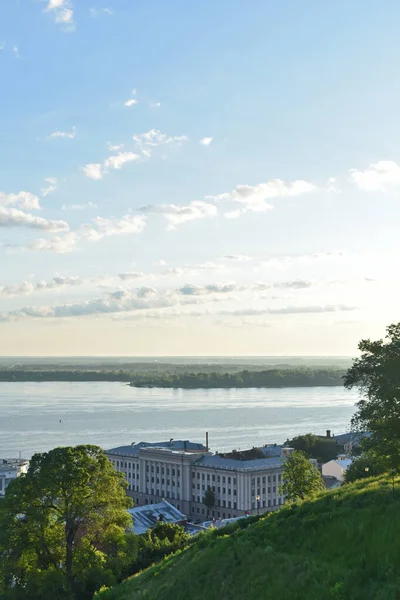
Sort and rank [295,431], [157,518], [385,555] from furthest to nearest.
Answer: [295,431] → [157,518] → [385,555]

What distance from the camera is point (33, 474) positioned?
105ft

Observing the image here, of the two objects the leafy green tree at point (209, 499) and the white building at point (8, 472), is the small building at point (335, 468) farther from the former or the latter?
the white building at point (8, 472)

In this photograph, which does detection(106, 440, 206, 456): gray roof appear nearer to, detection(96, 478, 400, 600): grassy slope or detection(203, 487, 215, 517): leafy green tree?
detection(203, 487, 215, 517): leafy green tree

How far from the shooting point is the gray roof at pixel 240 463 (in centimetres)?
7856

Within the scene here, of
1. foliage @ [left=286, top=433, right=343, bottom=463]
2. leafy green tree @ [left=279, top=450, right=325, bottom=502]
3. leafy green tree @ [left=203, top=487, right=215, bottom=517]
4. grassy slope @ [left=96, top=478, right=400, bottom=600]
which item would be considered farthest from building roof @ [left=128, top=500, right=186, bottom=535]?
foliage @ [left=286, top=433, right=343, bottom=463]

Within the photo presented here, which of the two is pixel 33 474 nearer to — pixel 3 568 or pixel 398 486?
pixel 3 568

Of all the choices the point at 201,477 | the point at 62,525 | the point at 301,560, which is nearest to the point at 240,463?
the point at 201,477

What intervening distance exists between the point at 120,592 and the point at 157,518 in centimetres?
3720

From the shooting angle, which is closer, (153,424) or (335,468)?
(335,468)

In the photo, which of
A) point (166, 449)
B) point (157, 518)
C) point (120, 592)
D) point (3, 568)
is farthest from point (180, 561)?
point (166, 449)

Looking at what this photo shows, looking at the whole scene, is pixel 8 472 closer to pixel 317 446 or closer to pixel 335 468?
pixel 335 468

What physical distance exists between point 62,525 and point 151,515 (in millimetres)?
33684

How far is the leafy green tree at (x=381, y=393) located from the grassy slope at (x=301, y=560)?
6.92ft

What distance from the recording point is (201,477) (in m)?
82.1
